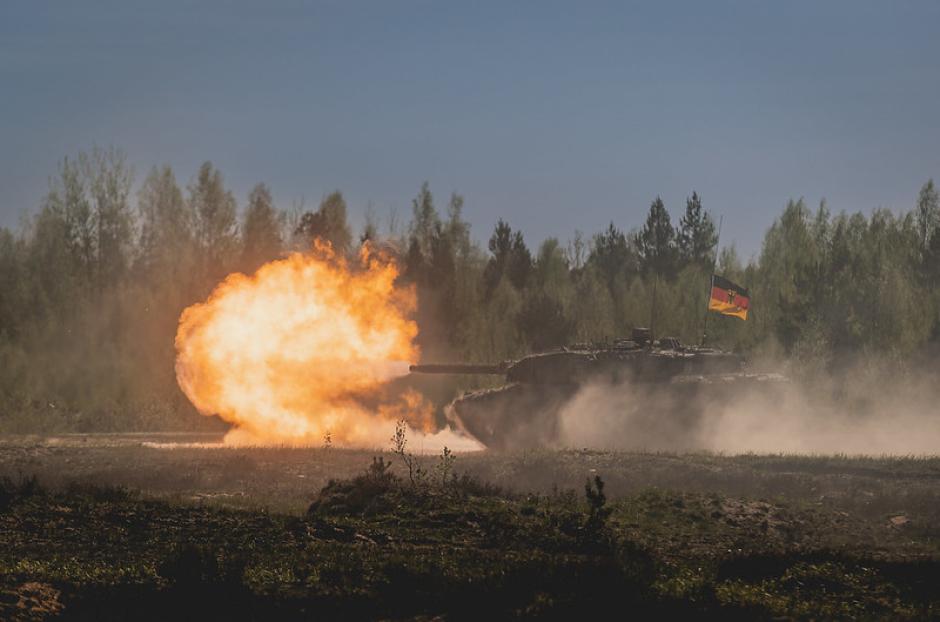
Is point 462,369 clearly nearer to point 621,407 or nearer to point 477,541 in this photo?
point 621,407

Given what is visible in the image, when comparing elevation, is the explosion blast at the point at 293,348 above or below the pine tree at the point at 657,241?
below

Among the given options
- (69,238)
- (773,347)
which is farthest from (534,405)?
(69,238)

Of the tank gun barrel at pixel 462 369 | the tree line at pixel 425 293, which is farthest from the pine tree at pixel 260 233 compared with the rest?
the tank gun barrel at pixel 462 369

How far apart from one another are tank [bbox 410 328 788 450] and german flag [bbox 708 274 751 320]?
4.38 meters

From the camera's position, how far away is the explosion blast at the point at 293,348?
4278cm

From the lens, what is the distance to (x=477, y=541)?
20188mm

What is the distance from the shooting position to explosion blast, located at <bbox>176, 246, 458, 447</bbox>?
42781 mm

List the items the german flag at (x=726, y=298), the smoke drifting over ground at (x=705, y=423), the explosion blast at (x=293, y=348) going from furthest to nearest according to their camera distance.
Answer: the german flag at (x=726, y=298) < the explosion blast at (x=293, y=348) < the smoke drifting over ground at (x=705, y=423)

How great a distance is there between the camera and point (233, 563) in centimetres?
1656

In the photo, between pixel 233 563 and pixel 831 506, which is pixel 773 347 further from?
pixel 233 563

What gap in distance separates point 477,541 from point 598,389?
20.5 meters

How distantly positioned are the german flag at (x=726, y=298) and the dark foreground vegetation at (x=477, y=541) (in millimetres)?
13436

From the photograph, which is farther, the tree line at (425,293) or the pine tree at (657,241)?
the pine tree at (657,241)

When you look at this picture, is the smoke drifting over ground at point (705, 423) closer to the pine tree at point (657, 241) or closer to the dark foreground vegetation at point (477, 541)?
the dark foreground vegetation at point (477, 541)
